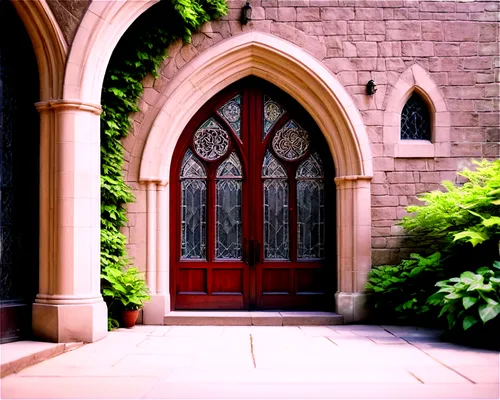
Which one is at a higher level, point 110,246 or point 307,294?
point 110,246

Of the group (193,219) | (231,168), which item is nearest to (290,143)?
(231,168)

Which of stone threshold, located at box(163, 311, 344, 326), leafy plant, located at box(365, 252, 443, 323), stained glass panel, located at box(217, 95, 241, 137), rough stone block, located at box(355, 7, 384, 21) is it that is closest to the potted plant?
stone threshold, located at box(163, 311, 344, 326)

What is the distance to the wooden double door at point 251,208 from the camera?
26.0 ft

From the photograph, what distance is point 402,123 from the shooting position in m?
7.87

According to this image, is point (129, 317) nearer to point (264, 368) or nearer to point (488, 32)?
point (264, 368)

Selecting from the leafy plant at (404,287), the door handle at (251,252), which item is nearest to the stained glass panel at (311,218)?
the door handle at (251,252)

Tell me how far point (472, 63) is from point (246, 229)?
3663 mm

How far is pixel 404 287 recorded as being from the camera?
7.23 metres

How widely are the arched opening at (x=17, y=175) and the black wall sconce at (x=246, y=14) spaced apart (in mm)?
2665

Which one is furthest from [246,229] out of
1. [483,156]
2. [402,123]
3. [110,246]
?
[483,156]

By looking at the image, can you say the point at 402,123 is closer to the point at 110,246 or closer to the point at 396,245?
the point at 396,245

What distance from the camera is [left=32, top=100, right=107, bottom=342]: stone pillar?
6.04 metres

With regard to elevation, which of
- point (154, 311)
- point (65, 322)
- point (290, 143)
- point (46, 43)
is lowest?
point (154, 311)

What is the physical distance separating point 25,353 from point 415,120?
5.48 meters
